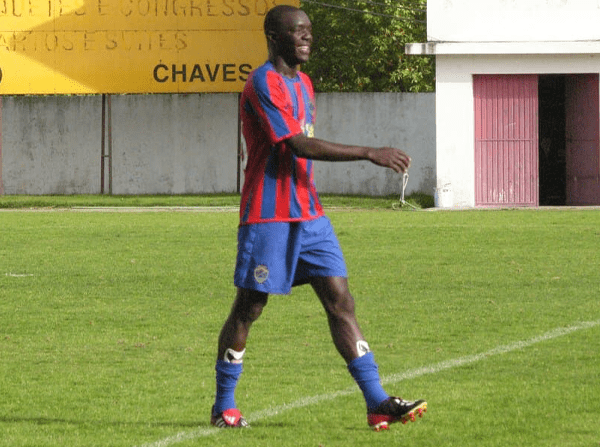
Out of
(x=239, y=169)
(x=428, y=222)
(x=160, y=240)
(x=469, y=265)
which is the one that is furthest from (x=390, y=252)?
(x=239, y=169)

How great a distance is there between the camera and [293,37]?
7012 mm

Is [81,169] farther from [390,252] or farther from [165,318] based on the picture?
[165,318]

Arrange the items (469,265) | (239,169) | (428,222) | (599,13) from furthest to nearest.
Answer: (239,169) < (599,13) < (428,222) < (469,265)

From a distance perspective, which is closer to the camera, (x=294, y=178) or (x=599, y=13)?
(x=294, y=178)

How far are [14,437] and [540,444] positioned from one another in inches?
97.6

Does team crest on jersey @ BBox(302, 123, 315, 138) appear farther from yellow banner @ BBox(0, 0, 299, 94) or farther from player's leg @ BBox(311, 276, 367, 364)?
yellow banner @ BBox(0, 0, 299, 94)

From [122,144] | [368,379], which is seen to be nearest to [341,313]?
[368,379]

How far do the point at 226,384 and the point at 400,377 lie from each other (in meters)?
1.80

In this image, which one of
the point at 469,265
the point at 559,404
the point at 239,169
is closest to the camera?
the point at 559,404

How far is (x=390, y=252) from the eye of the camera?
18641mm

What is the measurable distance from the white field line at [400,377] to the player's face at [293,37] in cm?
183

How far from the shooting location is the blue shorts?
700 centimetres

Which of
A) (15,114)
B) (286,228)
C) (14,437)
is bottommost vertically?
(14,437)

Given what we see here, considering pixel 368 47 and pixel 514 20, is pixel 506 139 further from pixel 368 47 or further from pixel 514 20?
pixel 368 47
